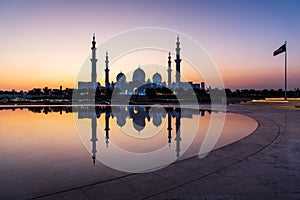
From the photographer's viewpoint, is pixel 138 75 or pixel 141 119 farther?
pixel 138 75

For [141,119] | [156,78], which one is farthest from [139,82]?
[141,119]

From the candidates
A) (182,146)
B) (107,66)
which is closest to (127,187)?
(182,146)

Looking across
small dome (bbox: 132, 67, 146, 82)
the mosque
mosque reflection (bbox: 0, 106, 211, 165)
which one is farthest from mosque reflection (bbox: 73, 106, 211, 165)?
small dome (bbox: 132, 67, 146, 82)

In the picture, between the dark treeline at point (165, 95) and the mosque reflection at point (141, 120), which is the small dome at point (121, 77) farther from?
the mosque reflection at point (141, 120)

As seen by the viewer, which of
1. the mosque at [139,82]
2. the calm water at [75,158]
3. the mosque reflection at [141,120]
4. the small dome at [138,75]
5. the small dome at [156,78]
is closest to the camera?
the calm water at [75,158]

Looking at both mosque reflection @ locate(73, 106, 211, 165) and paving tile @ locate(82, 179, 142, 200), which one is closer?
paving tile @ locate(82, 179, 142, 200)

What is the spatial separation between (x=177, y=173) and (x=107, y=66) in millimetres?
91475

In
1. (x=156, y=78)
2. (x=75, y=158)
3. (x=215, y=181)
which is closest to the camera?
(x=215, y=181)

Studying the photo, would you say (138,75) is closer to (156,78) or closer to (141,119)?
(156,78)

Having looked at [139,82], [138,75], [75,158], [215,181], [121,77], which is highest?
[138,75]

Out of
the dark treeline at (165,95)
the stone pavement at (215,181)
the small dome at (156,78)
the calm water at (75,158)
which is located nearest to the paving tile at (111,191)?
the stone pavement at (215,181)

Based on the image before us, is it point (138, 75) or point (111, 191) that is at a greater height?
point (138, 75)

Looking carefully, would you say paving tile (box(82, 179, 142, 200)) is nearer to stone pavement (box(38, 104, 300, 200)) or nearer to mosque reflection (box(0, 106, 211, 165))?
stone pavement (box(38, 104, 300, 200))

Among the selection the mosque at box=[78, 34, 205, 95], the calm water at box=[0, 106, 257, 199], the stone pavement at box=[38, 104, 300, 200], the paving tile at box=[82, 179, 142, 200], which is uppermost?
the mosque at box=[78, 34, 205, 95]
